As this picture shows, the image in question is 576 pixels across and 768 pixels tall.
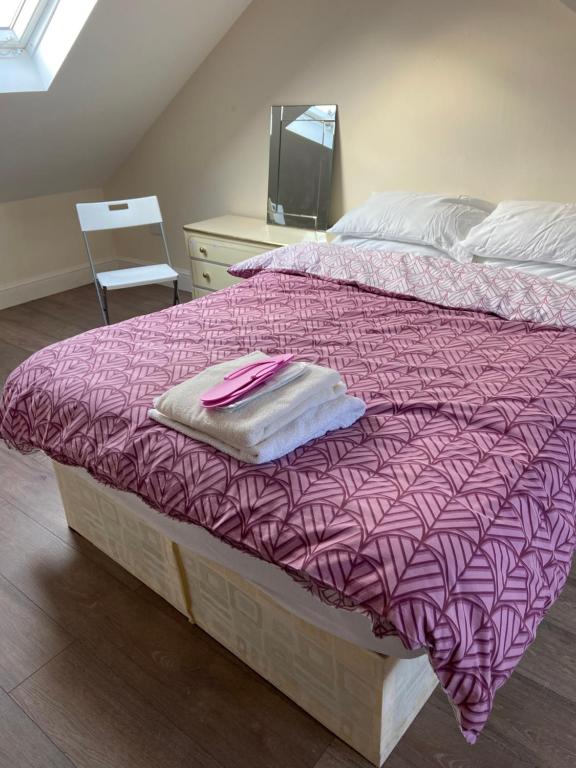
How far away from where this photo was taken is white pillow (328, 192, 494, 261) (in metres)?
2.34

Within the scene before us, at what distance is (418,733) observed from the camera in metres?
1.26

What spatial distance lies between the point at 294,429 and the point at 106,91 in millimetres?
2744

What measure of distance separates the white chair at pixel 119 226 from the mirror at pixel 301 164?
2.23 feet

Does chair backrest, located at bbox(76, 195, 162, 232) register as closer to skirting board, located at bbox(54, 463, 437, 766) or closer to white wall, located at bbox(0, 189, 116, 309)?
white wall, located at bbox(0, 189, 116, 309)

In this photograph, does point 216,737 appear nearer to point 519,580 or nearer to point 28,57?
point 519,580

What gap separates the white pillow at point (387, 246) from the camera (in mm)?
2342

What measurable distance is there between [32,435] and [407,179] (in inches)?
81.9

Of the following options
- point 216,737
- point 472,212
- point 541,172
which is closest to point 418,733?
point 216,737

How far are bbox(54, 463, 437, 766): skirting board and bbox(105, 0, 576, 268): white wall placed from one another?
80.0 inches

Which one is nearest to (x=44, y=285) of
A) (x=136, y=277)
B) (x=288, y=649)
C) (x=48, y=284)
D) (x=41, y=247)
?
(x=48, y=284)

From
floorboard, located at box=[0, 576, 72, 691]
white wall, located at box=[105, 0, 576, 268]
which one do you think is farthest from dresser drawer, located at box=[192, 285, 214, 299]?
floorboard, located at box=[0, 576, 72, 691]

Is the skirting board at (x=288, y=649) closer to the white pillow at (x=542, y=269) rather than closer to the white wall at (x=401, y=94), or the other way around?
the white pillow at (x=542, y=269)

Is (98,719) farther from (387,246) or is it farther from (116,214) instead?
(116,214)

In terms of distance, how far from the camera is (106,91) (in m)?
3.16
